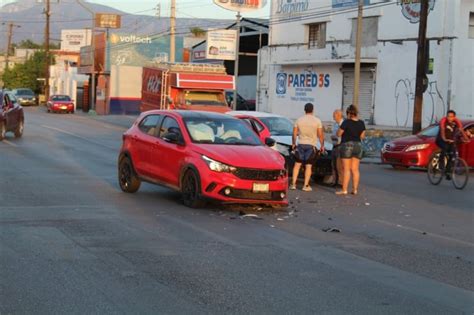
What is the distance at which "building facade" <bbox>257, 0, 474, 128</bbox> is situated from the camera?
32125 millimetres

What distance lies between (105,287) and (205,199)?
15.8 ft

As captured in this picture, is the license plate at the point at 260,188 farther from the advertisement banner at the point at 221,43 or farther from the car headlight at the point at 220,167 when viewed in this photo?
the advertisement banner at the point at 221,43

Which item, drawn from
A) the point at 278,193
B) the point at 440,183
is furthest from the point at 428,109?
the point at 278,193

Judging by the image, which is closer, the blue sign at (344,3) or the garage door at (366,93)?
the garage door at (366,93)

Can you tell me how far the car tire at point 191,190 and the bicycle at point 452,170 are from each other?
7.07 m

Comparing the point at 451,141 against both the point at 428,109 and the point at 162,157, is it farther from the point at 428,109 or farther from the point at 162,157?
the point at 428,109

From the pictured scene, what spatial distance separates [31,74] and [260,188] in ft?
280

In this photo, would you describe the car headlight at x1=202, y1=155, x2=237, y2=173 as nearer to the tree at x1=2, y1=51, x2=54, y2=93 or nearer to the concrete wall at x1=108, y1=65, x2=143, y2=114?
the concrete wall at x1=108, y1=65, x2=143, y2=114

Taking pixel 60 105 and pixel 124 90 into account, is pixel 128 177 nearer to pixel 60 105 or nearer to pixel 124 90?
pixel 60 105

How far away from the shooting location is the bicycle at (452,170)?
1611 centimetres

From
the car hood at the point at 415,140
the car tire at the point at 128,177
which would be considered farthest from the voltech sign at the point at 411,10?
the car tire at the point at 128,177

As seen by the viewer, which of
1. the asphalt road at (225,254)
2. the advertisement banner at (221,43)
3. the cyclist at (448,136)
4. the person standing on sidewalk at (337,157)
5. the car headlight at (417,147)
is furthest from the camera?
the advertisement banner at (221,43)

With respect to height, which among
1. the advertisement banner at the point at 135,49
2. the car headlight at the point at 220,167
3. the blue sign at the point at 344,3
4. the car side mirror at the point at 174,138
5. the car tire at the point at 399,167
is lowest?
the car tire at the point at 399,167

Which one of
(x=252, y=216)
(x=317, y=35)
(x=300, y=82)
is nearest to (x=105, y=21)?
(x=300, y=82)
